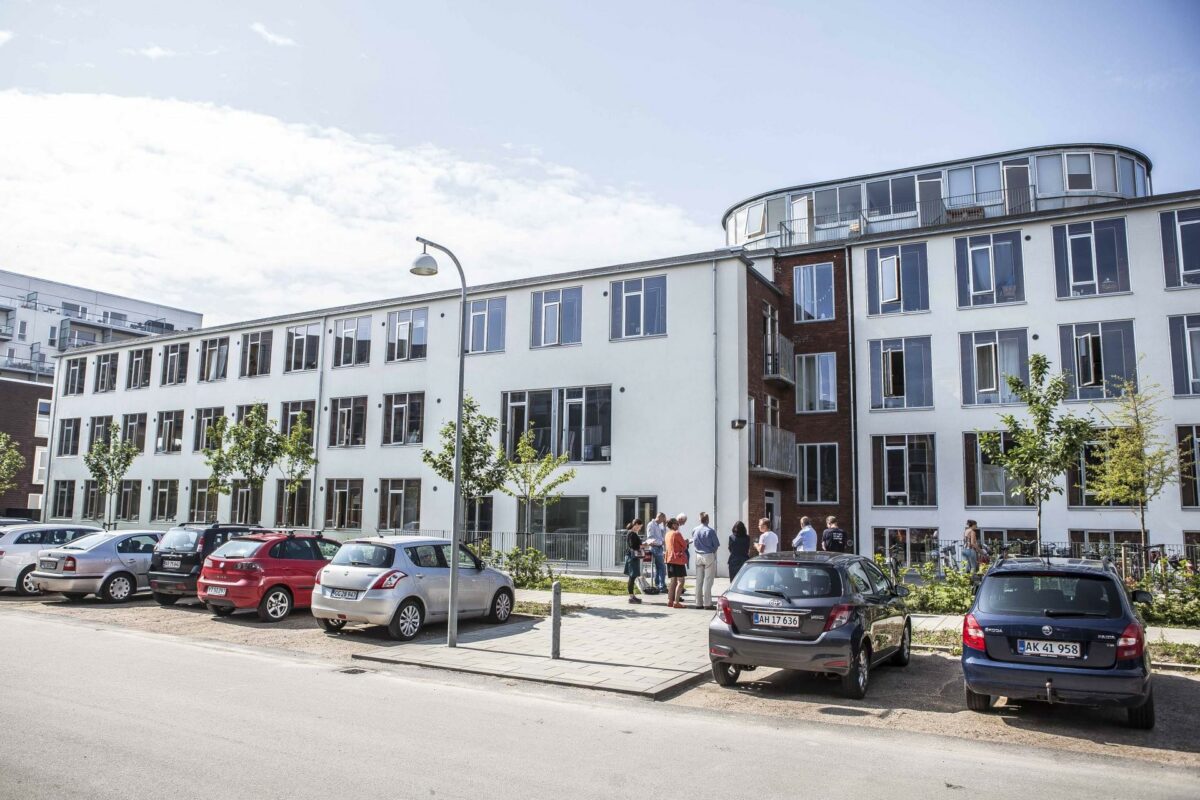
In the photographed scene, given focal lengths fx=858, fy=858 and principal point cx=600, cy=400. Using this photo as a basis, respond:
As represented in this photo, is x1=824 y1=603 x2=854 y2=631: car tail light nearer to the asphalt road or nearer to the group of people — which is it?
the asphalt road

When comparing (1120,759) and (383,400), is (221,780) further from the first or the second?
(383,400)

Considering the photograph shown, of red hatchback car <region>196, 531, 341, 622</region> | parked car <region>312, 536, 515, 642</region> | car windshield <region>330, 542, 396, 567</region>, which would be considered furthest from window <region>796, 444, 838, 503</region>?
car windshield <region>330, 542, 396, 567</region>

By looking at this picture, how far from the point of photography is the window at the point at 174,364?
130ft

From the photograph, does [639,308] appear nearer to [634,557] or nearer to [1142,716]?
[634,557]

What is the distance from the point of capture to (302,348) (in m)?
35.5

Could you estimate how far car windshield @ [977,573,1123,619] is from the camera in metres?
7.90

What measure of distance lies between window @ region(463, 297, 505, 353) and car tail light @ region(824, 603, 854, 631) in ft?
71.1

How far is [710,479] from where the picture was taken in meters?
24.6

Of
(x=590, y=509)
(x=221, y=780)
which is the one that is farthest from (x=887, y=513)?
(x=221, y=780)

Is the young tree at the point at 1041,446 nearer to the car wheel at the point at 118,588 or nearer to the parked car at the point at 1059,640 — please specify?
the parked car at the point at 1059,640

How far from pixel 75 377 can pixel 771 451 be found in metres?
37.5

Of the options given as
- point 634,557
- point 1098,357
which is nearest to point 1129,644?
point 634,557

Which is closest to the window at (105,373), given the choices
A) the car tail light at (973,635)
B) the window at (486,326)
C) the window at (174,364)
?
the window at (174,364)

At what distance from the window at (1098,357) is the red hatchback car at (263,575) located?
849 inches
